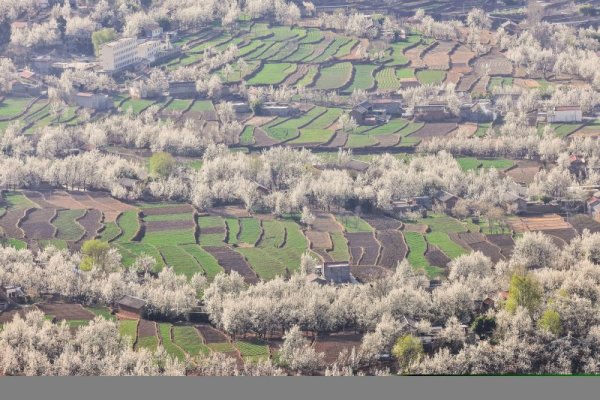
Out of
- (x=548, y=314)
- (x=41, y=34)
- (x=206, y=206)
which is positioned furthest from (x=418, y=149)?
(x=41, y=34)

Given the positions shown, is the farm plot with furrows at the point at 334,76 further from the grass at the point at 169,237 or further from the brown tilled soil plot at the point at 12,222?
the brown tilled soil plot at the point at 12,222

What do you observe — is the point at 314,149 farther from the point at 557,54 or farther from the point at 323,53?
the point at 557,54

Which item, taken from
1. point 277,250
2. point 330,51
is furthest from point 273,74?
point 277,250

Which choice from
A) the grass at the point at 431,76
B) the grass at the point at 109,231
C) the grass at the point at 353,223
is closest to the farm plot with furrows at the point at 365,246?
the grass at the point at 353,223

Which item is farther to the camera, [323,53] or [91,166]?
[323,53]

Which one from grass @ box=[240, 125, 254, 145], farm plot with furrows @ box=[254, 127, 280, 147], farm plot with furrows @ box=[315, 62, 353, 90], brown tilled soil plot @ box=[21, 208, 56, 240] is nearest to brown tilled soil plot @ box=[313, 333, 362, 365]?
brown tilled soil plot @ box=[21, 208, 56, 240]

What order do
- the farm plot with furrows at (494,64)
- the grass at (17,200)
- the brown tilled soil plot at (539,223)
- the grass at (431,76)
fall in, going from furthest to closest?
the farm plot with furrows at (494,64)
the grass at (431,76)
the grass at (17,200)
the brown tilled soil plot at (539,223)

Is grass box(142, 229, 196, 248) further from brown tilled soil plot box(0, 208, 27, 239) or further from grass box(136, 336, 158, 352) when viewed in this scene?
grass box(136, 336, 158, 352)
